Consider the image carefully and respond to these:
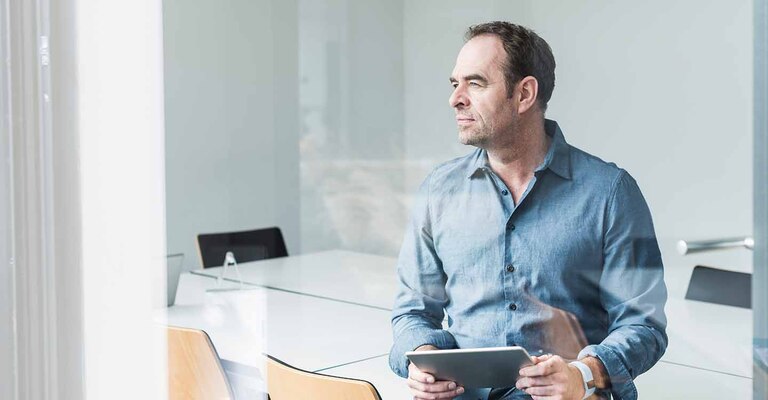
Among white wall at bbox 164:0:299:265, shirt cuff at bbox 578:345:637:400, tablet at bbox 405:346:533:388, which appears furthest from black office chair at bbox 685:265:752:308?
white wall at bbox 164:0:299:265

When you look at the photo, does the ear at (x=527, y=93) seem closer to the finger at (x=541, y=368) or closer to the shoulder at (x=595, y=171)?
the shoulder at (x=595, y=171)

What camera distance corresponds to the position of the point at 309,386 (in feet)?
5.04

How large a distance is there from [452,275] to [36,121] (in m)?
0.79

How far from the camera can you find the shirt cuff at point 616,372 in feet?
3.99

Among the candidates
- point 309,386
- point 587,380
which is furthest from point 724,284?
point 309,386

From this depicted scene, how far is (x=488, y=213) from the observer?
1.30 metres

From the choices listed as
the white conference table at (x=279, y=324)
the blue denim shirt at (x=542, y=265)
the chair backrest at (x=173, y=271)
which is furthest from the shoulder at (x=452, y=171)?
the chair backrest at (x=173, y=271)

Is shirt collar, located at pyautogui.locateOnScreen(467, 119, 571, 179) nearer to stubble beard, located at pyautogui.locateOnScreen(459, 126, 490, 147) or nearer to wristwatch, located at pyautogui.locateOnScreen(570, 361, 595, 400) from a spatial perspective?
stubble beard, located at pyautogui.locateOnScreen(459, 126, 490, 147)

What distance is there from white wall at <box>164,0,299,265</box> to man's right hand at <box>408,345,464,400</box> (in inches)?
11.4

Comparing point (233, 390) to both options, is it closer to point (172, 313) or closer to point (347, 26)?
point (172, 313)

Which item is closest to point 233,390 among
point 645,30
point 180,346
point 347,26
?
point 180,346

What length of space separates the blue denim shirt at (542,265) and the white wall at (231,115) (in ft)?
0.90

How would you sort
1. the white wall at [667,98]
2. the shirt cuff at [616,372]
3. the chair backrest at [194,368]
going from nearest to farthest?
the white wall at [667,98]
the shirt cuff at [616,372]
the chair backrest at [194,368]

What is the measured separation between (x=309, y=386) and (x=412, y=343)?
22cm
